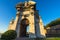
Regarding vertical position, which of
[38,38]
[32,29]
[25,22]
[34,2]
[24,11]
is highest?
[34,2]

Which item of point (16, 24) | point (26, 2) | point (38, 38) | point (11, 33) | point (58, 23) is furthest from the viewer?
point (58, 23)

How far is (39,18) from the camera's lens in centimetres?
2891

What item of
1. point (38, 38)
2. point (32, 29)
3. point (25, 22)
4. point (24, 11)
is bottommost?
point (38, 38)

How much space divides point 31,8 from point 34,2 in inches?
68.9

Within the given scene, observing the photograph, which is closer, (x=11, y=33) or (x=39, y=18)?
(x=11, y=33)

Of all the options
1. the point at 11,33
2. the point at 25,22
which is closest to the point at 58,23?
the point at 25,22

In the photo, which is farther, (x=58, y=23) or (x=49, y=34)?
(x=58, y=23)

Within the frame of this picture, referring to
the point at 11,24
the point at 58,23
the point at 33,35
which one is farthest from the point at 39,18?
the point at 58,23

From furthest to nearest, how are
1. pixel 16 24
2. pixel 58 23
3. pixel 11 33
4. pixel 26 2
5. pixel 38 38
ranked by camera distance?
pixel 58 23 → pixel 26 2 → pixel 16 24 → pixel 38 38 → pixel 11 33

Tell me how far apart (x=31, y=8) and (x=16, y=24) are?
5344mm

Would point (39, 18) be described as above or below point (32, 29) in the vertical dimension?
above

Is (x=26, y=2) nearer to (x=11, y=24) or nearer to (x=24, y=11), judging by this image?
(x=24, y=11)

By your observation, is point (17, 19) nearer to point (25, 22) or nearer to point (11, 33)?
point (25, 22)

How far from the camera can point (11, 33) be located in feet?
69.0
